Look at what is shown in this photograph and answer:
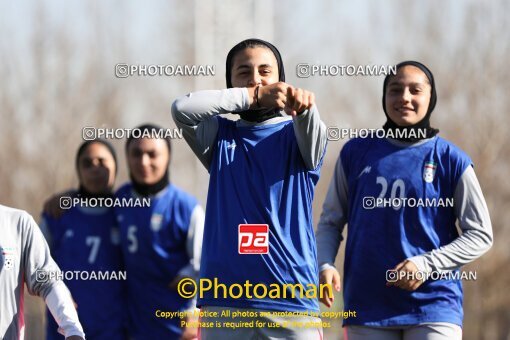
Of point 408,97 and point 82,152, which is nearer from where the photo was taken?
point 408,97

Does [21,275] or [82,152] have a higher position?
[82,152]

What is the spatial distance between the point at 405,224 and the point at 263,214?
568 mm

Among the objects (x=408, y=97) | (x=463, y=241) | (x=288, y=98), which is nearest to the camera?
(x=288, y=98)

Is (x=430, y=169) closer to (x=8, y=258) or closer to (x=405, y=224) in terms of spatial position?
(x=405, y=224)

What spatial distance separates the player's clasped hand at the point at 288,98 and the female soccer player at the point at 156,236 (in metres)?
1.40

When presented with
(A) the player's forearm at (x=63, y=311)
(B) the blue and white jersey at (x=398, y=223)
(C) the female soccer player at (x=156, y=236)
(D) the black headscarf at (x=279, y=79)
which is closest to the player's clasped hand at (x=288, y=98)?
(D) the black headscarf at (x=279, y=79)

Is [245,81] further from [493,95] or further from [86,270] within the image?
[493,95]

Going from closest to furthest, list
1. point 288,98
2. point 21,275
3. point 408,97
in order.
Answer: point 288,98 < point 21,275 < point 408,97

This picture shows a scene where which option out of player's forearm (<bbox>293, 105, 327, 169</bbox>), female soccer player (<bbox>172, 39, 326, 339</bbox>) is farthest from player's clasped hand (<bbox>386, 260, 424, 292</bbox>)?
player's forearm (<bbox>293, 105, 327, 169</bbox>)

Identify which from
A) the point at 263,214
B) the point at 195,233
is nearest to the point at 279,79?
the point at 263,214

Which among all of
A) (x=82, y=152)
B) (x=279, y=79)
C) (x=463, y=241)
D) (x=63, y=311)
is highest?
(x=82, y=152)

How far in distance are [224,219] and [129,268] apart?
139 cm

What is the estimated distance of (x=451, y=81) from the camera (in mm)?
4262

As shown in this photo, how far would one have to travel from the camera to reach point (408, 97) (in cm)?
290
